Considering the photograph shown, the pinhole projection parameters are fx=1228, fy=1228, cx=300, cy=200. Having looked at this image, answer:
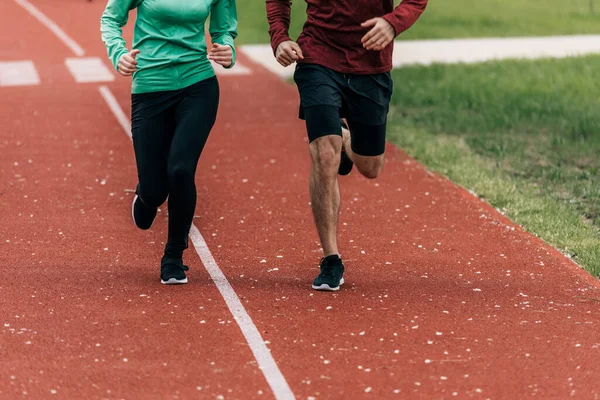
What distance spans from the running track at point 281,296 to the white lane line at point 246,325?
25mm

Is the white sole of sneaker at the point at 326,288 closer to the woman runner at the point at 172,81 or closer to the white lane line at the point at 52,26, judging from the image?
the woman runner at the point at 172,81

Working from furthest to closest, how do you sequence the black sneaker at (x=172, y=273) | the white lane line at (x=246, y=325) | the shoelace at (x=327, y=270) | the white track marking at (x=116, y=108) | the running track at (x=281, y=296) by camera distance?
the white track marking at (x=116, y=108), the black sneaker at (x=172, y=273), the shoelace at (x=327, y=270), the running track at (x=281, y=296), the white lane line at (x=246, y=325)

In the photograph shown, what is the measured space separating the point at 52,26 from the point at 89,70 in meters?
7.04

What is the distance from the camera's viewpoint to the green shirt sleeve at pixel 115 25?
7.11 meters

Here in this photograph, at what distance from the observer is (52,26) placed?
2573cm

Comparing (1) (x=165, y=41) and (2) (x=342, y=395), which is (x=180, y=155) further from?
(2) (x=342, y=395)

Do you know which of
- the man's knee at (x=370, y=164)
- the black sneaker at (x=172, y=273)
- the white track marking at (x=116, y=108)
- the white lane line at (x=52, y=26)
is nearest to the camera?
the black sneaker at (x=172, y=273)

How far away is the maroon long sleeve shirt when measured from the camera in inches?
280

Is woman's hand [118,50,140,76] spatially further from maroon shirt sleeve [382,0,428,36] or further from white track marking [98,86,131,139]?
white track marking [98,86,131,139]

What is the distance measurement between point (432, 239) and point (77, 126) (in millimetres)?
6406

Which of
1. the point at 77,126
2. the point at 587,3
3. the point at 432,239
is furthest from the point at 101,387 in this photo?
the point at 587,3

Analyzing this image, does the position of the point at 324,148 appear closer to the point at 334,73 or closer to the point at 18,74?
the point at 334,73

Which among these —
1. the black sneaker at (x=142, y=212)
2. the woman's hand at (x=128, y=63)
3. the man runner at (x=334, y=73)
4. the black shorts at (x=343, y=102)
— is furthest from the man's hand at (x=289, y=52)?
the black sneaker at (x=142, y=212)

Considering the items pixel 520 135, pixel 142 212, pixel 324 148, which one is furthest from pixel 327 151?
pixel 520 135
